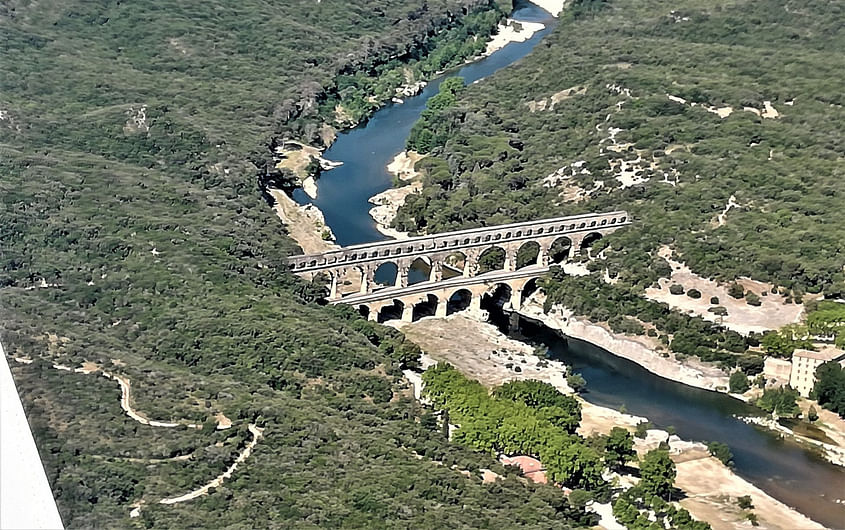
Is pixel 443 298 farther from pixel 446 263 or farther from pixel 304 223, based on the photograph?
pixel 304 223

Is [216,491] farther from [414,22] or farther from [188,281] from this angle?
[414,22]

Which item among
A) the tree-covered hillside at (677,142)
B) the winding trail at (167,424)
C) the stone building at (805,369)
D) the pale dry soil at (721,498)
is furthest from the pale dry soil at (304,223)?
the pale dry soil at (721,498)

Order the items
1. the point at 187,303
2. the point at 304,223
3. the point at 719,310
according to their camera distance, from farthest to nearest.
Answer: the point at 304,223 → the point at 719,310 → the point at 187,303

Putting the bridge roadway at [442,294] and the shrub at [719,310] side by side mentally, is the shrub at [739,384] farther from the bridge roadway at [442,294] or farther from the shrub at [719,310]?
the bridge roadway at [442,294]

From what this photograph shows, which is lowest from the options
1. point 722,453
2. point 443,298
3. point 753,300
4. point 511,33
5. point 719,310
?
point 722,453

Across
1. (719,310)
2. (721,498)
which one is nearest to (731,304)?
(719,310)

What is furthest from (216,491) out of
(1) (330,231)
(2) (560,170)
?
(2) (560,170)

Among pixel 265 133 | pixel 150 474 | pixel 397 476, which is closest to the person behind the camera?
pixel 150 474
